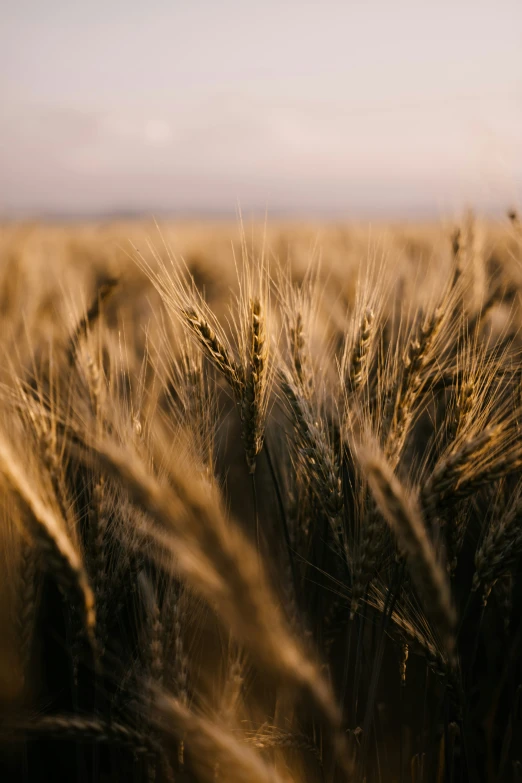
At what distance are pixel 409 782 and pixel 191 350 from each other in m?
1.21

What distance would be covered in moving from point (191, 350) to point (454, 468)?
31.9 inches

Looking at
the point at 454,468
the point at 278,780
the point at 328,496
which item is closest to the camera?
the point at 278,780

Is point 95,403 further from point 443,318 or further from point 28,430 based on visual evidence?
point 443,318

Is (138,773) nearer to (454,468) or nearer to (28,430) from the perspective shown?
(28,430)

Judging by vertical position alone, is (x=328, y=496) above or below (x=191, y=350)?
below

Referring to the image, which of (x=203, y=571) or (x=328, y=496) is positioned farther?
(x=328, y=496)

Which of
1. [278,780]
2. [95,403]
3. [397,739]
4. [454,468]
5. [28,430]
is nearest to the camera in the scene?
[278,780]

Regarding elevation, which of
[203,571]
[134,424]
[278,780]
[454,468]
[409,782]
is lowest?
[409,782]

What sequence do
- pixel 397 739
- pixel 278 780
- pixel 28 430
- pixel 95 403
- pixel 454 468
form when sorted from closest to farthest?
pixel 278 780, pixel 454 468, pixel 28 430, pixel 95 403, pixel 397 739

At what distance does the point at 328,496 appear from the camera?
3.38ft

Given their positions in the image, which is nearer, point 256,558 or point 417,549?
point 417,549

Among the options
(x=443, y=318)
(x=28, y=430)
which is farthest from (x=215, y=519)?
(x=443, y=318)

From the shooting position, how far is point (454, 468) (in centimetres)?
91

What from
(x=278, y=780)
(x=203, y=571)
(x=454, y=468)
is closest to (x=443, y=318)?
(x=454, y=468)
